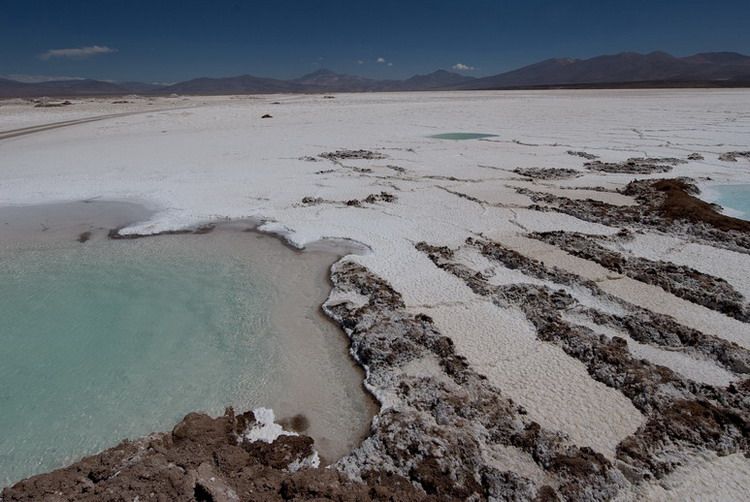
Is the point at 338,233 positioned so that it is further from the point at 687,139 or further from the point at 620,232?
the point at 687,139

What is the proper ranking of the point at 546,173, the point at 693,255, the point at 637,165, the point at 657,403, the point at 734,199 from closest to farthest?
the point at 657,403
the point at 693,255
the point at 734,199
the point at 546,173
the point at 637,165

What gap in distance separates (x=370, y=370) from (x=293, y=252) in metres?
2.89

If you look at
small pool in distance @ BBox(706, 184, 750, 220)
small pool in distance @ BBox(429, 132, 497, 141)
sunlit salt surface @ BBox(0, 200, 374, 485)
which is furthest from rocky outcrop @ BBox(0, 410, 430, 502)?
small pool in distance @ BBox(429, 132, 497, 141)

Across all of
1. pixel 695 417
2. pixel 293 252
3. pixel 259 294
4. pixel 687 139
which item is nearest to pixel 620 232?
pixel 695 417

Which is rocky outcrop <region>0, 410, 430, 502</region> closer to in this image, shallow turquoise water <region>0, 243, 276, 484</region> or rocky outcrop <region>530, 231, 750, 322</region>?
shallow turquoise water <region>0, 243, 276, 484</region>

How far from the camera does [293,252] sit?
6375 mm

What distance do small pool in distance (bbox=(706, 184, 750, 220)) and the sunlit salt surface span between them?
22.7ft

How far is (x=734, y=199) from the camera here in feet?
27.4

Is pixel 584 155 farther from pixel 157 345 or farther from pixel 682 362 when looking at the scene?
pixel 157 345

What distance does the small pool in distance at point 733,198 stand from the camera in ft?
24.8

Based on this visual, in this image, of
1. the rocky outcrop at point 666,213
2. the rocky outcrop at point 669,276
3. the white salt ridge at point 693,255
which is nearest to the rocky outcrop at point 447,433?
the rocky outcrop at point 669,276

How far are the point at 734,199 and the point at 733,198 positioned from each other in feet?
0.28

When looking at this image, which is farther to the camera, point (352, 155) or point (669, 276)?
point (352, 155)

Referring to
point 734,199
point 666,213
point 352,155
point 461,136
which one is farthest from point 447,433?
point 461,136
